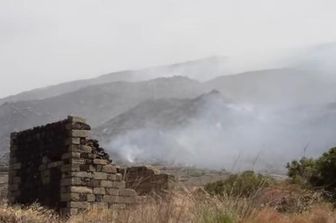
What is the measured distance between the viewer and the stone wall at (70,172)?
2022 cm

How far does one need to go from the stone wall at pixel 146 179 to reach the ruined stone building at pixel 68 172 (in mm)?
2709

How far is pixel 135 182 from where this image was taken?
24.8 meters

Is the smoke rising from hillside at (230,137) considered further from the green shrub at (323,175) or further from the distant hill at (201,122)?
the green shrub at (323,175)

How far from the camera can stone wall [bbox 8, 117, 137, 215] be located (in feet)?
66.3

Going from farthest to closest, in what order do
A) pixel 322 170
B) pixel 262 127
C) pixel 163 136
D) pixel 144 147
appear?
pixel 262 127, pixel 163 136, pixel 144 147, pixel 322 170

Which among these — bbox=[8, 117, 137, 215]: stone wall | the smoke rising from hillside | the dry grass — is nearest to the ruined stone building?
bbox=[8, 117, 137, 215]: stone wall

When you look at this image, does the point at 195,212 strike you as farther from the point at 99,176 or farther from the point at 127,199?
the point at 127,199

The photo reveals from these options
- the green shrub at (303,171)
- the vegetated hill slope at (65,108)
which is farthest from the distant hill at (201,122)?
the green shrub at (303,171)

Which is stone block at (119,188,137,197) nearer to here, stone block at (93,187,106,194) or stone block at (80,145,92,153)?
stone block at (93,187,106,194)

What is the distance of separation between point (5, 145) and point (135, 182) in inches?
4674

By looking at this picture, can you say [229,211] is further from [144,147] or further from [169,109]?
[169,109]

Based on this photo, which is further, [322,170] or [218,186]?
[322,170]

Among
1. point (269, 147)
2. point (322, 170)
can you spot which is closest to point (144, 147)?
point (269, 147)

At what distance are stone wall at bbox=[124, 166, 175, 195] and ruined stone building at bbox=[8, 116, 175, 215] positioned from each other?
2709 mm
